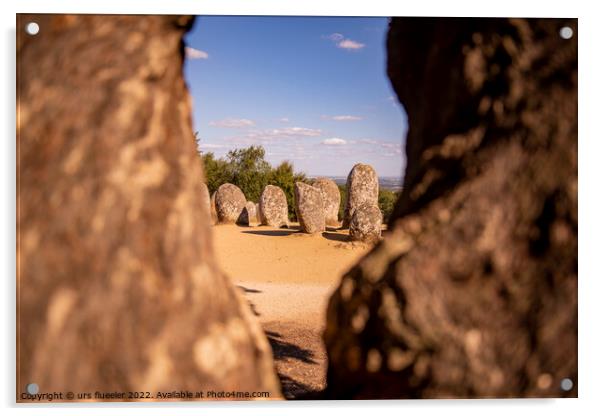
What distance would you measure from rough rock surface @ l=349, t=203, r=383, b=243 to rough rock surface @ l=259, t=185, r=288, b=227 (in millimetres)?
3192

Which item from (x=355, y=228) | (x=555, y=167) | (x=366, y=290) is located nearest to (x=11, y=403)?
(x=366, y=290)

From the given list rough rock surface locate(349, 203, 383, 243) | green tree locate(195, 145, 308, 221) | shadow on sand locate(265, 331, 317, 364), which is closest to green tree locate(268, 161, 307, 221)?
green tree locate(195, 145, 308, 221)

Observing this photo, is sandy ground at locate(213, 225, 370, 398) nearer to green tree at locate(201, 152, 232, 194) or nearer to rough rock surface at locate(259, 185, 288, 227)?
rough rock surface at locate(259, 185, 288, 227)

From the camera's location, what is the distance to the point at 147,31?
123 cm

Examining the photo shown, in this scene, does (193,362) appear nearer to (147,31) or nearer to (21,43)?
Answer: (147,31)

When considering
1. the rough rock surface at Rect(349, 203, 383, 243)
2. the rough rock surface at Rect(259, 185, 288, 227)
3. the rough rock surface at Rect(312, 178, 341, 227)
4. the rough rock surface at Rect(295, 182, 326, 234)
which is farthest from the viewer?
the rough rock surface at Rect(312, 178, 341, 227)

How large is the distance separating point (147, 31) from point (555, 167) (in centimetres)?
114

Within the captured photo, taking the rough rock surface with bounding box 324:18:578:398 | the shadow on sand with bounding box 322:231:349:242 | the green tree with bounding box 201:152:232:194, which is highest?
the green tree with bounding box 201:152:232:194

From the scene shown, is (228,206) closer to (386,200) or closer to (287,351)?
(386,200)

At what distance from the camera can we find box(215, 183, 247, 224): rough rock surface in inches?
525

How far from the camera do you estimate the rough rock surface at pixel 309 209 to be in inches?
429

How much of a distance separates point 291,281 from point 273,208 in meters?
5.10

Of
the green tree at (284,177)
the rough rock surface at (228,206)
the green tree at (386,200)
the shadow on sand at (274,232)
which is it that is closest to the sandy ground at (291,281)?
the shadow on sand at (274,232)

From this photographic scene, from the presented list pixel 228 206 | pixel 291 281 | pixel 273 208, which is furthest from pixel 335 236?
pixel 228 206
